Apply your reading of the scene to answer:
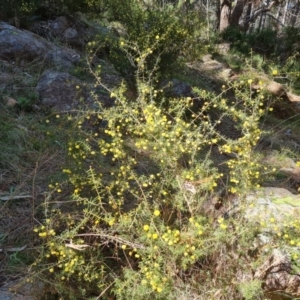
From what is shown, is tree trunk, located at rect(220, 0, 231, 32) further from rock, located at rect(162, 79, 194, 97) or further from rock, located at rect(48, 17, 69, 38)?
rock, located at rect(162, 79, 194, 97)

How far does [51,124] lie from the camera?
3.61 meters

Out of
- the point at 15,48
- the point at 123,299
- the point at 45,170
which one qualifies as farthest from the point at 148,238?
the point at 15,48

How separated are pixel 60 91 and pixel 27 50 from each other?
1208mm

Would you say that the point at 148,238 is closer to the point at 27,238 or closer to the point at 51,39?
the point at 27,238

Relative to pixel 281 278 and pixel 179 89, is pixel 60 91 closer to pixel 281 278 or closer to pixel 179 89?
pixel 179 89

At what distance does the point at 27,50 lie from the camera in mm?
4746

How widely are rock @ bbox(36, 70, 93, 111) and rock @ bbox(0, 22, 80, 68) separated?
559 mm

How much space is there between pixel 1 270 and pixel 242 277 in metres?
1.48

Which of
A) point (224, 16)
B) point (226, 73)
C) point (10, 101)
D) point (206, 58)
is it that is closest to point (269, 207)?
point (10, 101)

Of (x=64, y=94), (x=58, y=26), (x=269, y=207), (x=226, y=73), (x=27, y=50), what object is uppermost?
(x=58, y=26)

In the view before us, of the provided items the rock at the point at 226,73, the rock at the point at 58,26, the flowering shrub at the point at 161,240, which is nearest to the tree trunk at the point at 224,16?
the rock at the point at 226,73

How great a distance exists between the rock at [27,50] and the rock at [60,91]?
0.56m

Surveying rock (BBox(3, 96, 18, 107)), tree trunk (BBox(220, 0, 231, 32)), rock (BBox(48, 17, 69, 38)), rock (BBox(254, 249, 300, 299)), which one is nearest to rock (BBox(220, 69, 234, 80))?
rock (BBox(48, 17, 69, 38))

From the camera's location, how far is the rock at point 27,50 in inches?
184
